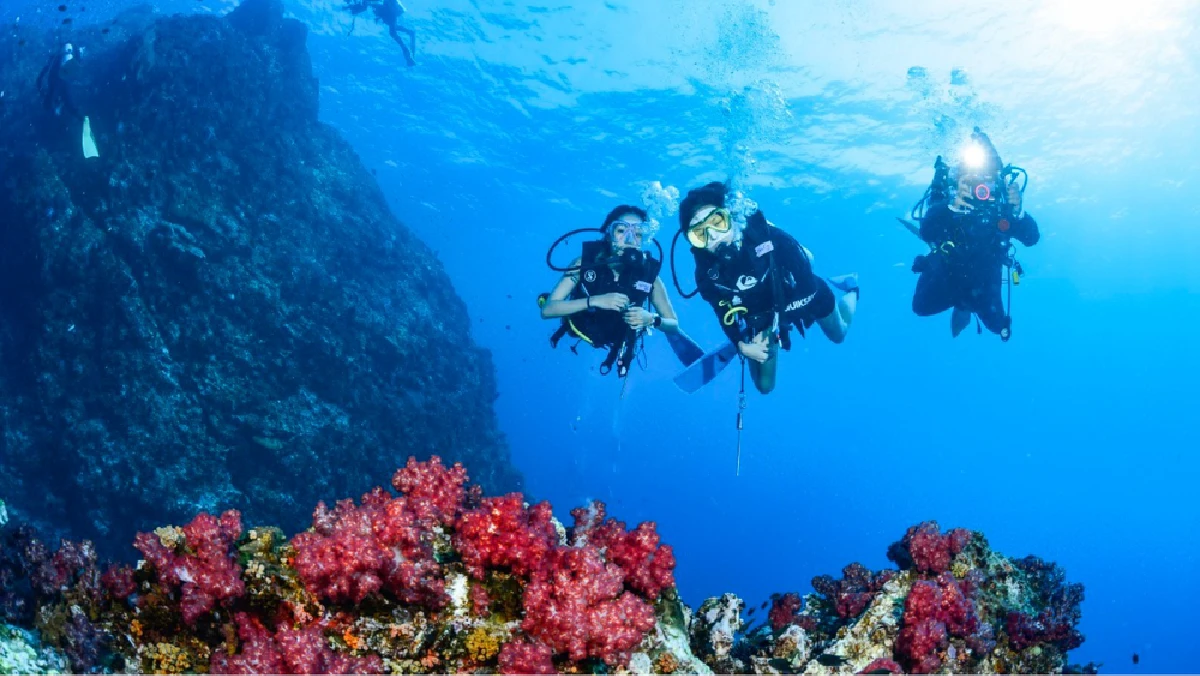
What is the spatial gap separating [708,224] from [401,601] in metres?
4.75

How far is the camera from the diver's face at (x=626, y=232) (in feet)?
21.9

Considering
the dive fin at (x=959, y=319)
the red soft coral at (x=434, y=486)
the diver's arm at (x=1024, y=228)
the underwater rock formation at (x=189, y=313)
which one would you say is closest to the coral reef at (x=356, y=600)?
the red soft coral at (x=434, y=486)

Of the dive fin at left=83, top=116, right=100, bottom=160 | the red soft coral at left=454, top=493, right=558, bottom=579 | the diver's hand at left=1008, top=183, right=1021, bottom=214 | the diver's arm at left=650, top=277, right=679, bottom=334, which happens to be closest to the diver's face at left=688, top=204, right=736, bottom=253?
the diver's arm at left=650, top=277, right=679, bottom=334

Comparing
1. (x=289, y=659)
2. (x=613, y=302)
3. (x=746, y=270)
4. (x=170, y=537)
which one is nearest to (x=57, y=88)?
(x=613, y=302)

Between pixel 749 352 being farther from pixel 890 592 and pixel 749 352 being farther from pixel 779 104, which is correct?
pixel 779 104

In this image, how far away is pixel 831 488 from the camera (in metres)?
117

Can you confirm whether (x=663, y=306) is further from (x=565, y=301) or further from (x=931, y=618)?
(x=931, y=618)

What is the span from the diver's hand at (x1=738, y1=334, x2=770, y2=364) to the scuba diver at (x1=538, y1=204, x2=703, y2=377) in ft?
3.51

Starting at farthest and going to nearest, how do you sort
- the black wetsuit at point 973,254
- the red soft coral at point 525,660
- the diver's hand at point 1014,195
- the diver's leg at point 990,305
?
the diver's leg at point 990,305 < the black wetsuit at point 973,254 < the diver's hand at point 1014,195 < the red soft coral at point 525,660

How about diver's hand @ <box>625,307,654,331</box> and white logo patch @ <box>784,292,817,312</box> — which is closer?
diver's hand @ <box>625,307,654,331</box>

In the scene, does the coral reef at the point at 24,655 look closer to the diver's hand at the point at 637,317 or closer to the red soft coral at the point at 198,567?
the red soft coral at the point at 198,567

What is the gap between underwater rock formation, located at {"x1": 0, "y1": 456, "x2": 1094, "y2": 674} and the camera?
9.85ft

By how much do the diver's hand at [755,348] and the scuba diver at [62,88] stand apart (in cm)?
1526

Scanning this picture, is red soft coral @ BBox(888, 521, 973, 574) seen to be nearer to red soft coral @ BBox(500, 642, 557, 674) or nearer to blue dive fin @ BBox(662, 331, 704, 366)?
red soft coral @ BBox(500, 642, 557, 674)
